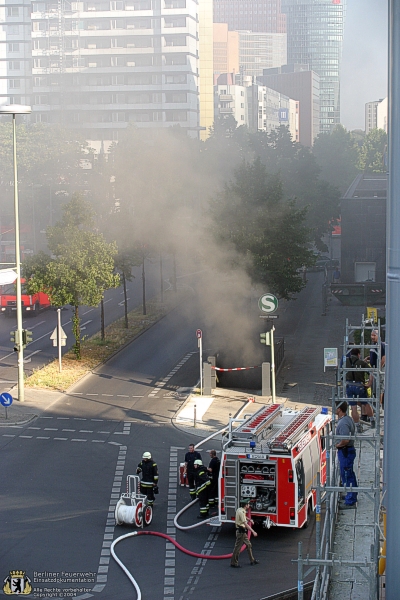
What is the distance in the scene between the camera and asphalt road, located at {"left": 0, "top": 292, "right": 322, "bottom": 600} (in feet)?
37.8

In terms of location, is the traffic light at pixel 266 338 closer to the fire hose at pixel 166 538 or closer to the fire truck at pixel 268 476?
the fire truck at pixel 268 476

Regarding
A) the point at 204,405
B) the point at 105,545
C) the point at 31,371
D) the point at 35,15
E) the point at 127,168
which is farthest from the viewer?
the point at 35,15

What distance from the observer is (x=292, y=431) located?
13.7m

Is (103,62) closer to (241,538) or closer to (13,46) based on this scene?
(13,46)

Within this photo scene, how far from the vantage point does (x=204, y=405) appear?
22.1 metres

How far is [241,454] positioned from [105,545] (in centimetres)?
249

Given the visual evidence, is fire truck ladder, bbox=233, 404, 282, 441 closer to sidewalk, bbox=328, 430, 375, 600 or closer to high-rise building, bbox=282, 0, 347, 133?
sidewalk, bbox=328, 430, 375, 600

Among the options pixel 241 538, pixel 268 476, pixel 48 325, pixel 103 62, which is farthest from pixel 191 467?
pixel 103 62

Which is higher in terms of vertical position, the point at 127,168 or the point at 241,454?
the point at 127,168

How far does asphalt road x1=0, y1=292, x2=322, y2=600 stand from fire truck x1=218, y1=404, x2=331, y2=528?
17.8 inches

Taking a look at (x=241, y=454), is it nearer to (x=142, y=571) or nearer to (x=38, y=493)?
(x=142, y=571)

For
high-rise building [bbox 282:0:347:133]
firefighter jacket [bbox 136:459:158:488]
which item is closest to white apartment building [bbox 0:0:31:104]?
firefighter jacket [bbox 136:459:158:488]

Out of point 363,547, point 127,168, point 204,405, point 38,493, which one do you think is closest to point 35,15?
point 127,168

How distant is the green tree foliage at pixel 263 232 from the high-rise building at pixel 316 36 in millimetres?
162483
